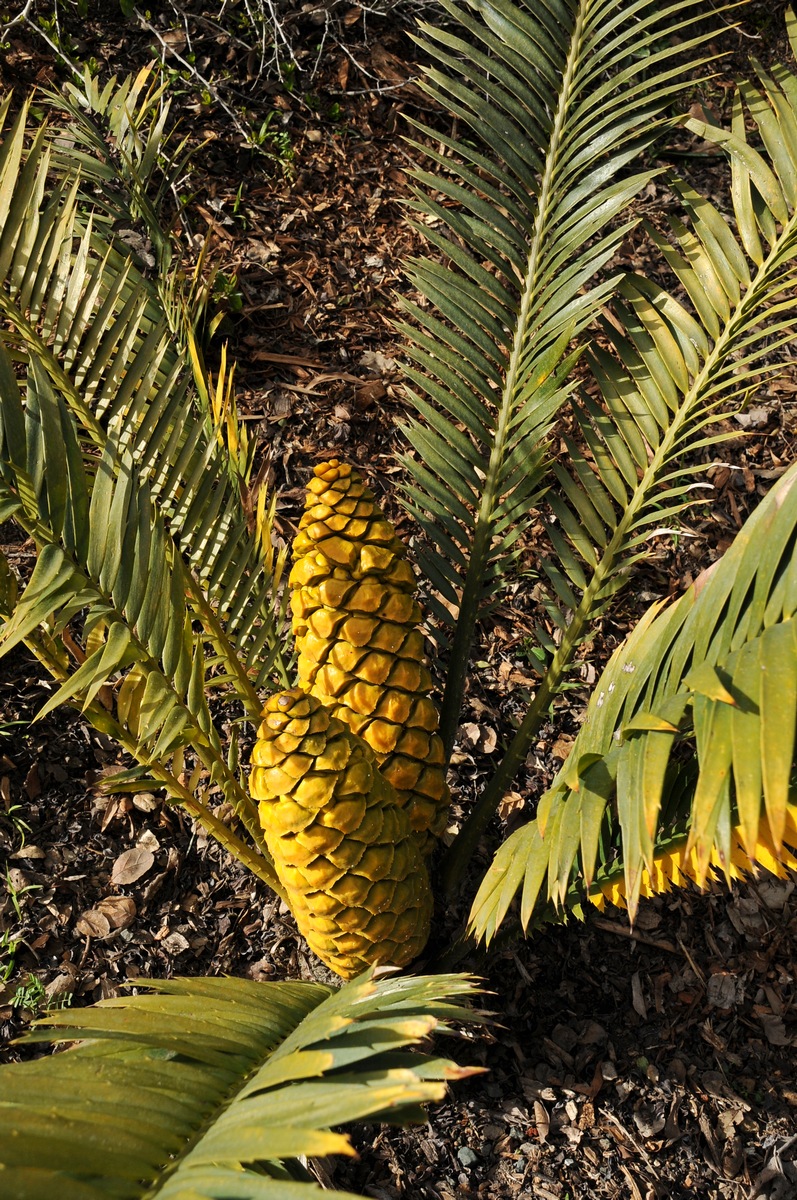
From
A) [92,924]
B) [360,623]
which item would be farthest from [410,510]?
[92,924]

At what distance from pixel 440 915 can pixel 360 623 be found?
731 millimetres

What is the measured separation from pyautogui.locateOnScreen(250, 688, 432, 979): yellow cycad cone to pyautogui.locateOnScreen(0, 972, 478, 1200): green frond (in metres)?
0.22

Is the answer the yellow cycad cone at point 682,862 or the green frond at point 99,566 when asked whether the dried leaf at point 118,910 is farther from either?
the yellow cycad cone at point 682,862

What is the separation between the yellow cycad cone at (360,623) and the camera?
4.75 feet

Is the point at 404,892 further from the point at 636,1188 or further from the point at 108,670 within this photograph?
the point at 636,1188

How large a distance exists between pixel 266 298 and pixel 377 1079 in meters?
2.24

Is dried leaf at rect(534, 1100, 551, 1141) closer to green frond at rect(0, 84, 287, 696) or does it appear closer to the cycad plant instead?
the cycad plant

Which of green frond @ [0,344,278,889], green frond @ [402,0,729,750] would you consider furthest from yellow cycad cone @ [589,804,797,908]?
green frond @ [0,344,278,889]

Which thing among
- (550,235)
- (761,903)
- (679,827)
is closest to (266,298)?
(550,235)

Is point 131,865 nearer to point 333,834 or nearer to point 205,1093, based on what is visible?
point 333,834


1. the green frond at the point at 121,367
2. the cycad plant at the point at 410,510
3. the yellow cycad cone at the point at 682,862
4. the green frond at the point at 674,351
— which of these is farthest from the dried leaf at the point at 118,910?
the yellow cycad cone at the point at 682,862

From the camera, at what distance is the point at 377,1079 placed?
80cm

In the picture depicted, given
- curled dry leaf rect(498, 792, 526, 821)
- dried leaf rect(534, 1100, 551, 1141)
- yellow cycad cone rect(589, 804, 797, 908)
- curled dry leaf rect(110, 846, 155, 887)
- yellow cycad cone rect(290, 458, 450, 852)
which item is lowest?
dried leaf rect(534, 1100, 551, 1141)

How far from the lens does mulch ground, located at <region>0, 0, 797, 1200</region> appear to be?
1.77m
